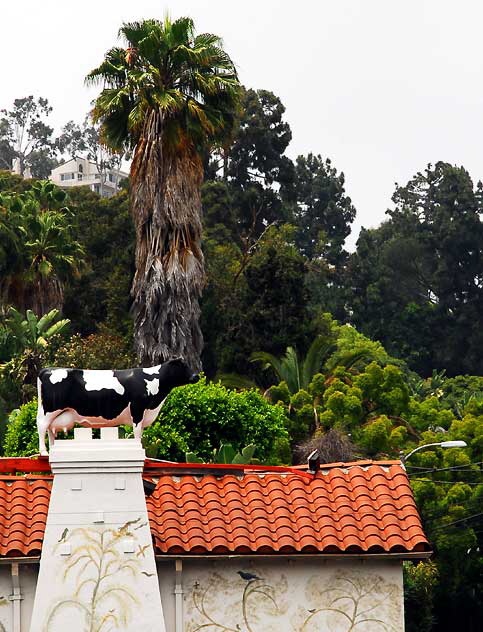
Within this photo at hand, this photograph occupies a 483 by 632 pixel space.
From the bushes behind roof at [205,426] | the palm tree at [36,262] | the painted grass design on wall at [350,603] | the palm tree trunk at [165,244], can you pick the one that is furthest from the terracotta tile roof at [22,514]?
the palm tree at [36,262]

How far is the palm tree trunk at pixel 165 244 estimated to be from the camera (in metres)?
50.6

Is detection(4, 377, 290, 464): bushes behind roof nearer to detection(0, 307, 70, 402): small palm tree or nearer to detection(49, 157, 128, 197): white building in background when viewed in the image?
detection(0, 307, 70, 402): small palm tree

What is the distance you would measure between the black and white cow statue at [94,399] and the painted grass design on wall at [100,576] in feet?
3.73

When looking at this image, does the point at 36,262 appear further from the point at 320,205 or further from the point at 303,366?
the point at 320,205

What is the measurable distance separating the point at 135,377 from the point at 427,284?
92.0 metres

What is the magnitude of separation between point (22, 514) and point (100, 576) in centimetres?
146

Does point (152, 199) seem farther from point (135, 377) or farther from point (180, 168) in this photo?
point (135, 377)

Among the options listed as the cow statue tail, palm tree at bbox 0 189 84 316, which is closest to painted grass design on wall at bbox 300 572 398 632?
the cow statue tail

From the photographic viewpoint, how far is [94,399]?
723 inches

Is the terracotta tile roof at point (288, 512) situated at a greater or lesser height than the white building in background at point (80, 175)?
lesser

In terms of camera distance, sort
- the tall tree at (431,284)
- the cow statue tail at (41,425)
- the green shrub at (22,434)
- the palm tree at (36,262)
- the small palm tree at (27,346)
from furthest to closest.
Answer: the tall tree at (431,284) → the palm tree at (36,262) → the small palm tree at (27,346) → the green shrub at (22,434) → the cow statue tail at (41,425)

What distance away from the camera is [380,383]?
53.1 meters

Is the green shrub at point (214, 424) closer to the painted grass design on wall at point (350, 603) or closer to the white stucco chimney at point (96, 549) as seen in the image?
the painted grass design on wall at point (350, 603)

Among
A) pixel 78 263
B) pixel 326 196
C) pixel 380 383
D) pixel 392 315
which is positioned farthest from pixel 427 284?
pixel 380 383
